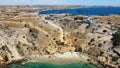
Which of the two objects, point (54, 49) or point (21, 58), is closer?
point (21, 58)

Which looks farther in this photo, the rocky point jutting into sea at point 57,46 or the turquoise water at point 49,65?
the rocky point jutting into sea at point 57,46

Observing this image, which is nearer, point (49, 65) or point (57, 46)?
point (49, 65)

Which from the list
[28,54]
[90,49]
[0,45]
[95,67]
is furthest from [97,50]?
[0,45]

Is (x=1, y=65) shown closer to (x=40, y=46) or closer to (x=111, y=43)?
(x=40, y=46)

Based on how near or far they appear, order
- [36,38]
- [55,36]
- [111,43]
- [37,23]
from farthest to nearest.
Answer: [37,23], [55,36], [36,38], [111,43]

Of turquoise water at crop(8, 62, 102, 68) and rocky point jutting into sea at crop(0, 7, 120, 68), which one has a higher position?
rocky point jutting into sea at crop(0, 7, 120, 68)

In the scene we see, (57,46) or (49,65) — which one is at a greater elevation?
(57,46)

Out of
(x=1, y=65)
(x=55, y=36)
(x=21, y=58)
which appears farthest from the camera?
(x=55, y=36)

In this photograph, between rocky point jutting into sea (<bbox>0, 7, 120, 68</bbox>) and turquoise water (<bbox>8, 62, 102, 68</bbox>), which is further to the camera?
rocky point jutting into sea (<bbox>0, 7, 120, 68</bbox>)

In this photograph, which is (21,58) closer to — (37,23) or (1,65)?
(1,65)

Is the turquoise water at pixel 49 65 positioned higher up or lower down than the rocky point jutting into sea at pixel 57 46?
lower down
